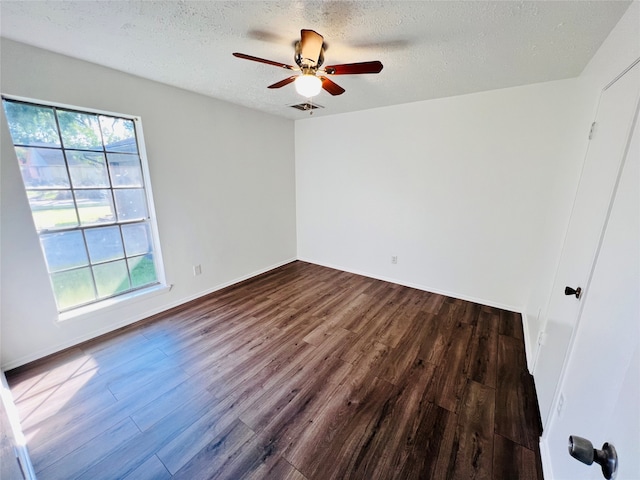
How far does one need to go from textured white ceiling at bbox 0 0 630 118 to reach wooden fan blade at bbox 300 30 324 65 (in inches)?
4.8

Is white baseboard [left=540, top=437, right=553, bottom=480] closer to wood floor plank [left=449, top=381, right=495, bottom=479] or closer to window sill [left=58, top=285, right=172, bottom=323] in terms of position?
wood floor plank [left=449, top=381, right=495, bottom=479]

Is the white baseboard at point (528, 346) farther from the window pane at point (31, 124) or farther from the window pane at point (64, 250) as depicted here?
the window pane at point (31, 124)

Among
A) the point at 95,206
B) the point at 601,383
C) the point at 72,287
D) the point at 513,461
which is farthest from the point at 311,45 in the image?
the point at 72,287

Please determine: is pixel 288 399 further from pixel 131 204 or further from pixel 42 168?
pixel 42 168

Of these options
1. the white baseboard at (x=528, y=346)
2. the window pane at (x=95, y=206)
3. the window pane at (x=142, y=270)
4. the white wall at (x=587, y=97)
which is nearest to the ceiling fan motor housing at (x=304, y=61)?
the white wall at (x=587, y=97)

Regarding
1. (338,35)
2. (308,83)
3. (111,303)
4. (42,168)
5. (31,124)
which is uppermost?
(338,35)

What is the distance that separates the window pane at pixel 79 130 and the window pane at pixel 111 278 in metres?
1.14

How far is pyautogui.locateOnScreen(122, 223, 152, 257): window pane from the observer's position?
8.77 feet

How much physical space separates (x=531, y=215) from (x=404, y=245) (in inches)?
56.5

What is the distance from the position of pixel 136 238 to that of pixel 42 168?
0.92 m

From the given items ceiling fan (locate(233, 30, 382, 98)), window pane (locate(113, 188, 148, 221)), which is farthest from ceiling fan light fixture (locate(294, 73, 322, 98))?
window pane (locate(113, 188, 148, 221))

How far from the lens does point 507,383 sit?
1954 millimetres

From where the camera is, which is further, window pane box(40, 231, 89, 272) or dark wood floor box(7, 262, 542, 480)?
window pane box(40, 231, 89, 272)

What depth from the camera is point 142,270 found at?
284 centimetres
